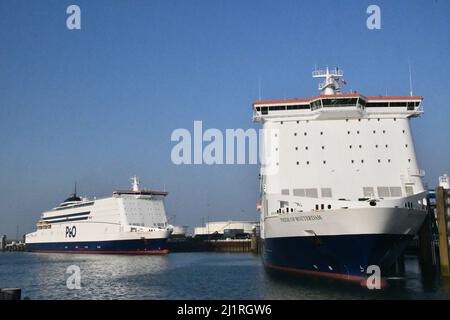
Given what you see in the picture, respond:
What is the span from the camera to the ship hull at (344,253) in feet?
69.1

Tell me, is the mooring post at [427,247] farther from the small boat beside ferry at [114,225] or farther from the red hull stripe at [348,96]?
the small boat beside ferry at [114,225]

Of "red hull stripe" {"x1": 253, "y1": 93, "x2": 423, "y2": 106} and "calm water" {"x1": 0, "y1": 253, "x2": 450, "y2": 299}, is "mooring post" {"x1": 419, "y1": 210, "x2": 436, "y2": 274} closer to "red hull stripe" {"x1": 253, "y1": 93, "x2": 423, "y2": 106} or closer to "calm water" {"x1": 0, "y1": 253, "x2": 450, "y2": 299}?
"calm water" {"x1": 0, "y1": 253, "x2": 450, "y2": 299}

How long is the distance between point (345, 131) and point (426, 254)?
11.3 m

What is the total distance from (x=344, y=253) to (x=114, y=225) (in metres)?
47.5

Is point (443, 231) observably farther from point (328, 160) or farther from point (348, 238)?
point (348, 238)

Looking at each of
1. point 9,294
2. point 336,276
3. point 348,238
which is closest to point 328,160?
point 348,238

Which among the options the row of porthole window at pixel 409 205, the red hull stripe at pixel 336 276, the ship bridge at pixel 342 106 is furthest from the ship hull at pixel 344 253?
the ship bridge at pixel 342 106

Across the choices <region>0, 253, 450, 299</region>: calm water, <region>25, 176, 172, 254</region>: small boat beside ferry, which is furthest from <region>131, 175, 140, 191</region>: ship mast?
<region>0, 253, 450, 299</region>: calm water

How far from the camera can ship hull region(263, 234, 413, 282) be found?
21062 mm

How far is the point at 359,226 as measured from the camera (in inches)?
834

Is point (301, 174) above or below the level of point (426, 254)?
above
